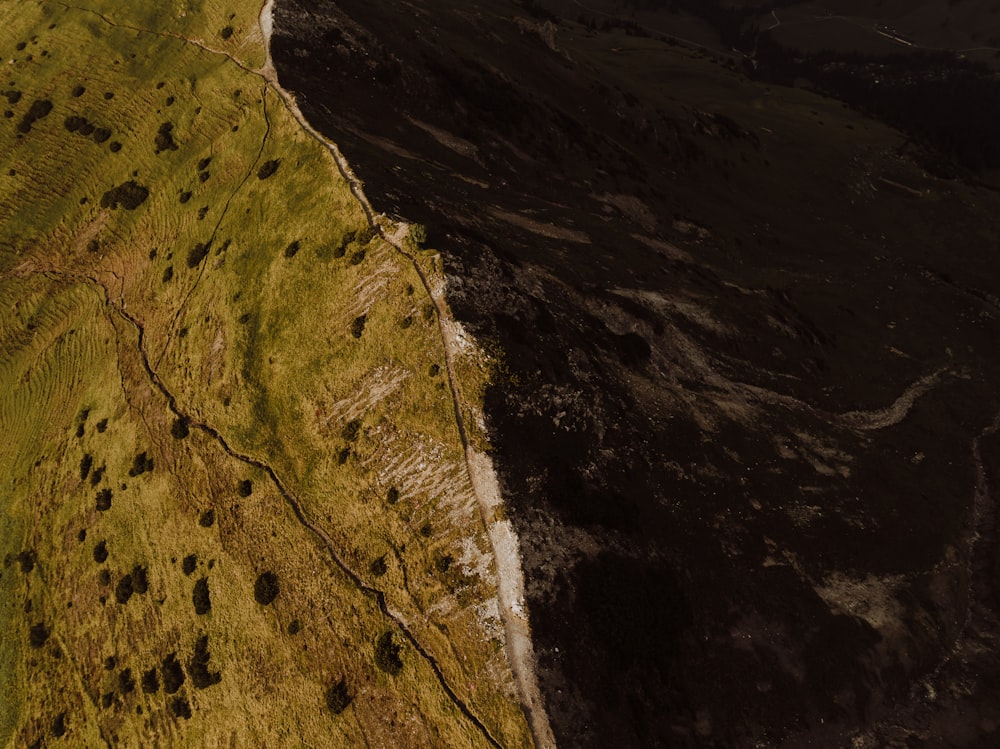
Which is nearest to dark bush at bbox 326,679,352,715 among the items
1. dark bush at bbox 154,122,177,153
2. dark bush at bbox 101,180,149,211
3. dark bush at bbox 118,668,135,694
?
dark bush at bbox 118,668,135,694

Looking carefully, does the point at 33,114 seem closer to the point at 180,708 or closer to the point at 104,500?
the point at 104,500

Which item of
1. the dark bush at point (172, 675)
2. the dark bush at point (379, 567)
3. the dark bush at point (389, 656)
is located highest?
the dark bush at point (379, 567)

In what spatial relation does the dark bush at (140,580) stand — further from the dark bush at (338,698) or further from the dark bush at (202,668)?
the dark bush at (338,698)

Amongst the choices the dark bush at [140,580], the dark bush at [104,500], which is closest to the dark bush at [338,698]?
the dark bush at [140,580]

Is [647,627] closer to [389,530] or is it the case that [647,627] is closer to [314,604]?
[389,530]

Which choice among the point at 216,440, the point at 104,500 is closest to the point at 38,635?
the point at 104,500

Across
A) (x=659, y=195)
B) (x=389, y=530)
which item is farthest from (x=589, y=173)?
(x=389, y=530)
